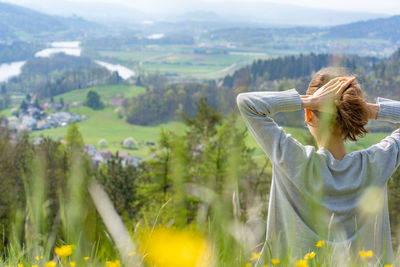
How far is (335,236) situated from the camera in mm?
1117

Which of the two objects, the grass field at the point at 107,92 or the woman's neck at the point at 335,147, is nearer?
the woman's neck at the point at 335,147

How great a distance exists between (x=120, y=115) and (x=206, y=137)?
46.2 meters

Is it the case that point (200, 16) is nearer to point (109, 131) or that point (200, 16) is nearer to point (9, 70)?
point (9, 70)

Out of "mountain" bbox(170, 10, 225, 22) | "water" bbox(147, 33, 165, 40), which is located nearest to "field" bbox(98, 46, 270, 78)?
"water" bbox(147, 33, 165, 40)

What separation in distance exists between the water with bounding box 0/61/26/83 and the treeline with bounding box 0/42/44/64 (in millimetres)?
1283

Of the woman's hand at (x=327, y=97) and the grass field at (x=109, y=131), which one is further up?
the woman's hand at (x=327, y=97)

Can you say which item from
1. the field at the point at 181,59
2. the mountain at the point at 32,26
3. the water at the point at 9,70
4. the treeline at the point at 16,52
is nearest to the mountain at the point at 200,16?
the mountain at the point at 32,26

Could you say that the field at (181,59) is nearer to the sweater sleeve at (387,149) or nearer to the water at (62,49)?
the water at (62,49)

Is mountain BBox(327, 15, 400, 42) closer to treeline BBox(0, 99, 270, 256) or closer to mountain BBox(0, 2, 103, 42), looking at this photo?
treeline BBox(0, 99, 270, 256)

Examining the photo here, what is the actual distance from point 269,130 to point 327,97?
0.68 ft

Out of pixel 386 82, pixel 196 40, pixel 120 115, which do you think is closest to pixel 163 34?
pixel 196 40

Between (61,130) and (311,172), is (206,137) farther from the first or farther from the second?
(61,130)

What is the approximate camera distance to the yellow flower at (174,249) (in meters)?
0.74

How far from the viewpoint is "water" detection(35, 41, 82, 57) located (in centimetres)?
8906
